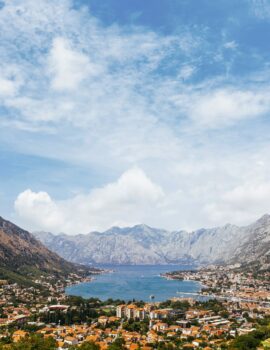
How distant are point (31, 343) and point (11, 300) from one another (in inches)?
2251

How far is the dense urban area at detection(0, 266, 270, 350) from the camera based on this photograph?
4903 centimetres

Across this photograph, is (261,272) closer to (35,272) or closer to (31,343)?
(35,272)

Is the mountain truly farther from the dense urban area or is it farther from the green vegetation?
the green vegetation

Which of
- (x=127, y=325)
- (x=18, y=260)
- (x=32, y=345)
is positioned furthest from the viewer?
(x=18, y=260)

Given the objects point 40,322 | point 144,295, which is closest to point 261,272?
point 144,295

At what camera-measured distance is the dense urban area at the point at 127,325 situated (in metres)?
49.0

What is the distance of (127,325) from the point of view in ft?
213

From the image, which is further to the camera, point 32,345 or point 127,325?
point 127,325

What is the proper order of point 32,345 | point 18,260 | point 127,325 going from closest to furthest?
point 32,345 < point 127,325 < point 18,260

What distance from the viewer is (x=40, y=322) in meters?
69.4

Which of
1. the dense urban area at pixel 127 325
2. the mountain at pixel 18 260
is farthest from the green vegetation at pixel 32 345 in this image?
the mountain at pixel 18 260

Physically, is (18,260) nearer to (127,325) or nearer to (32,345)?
(127,325)

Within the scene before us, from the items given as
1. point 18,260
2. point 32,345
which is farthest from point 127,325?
point 18,260

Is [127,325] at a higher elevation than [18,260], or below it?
below
